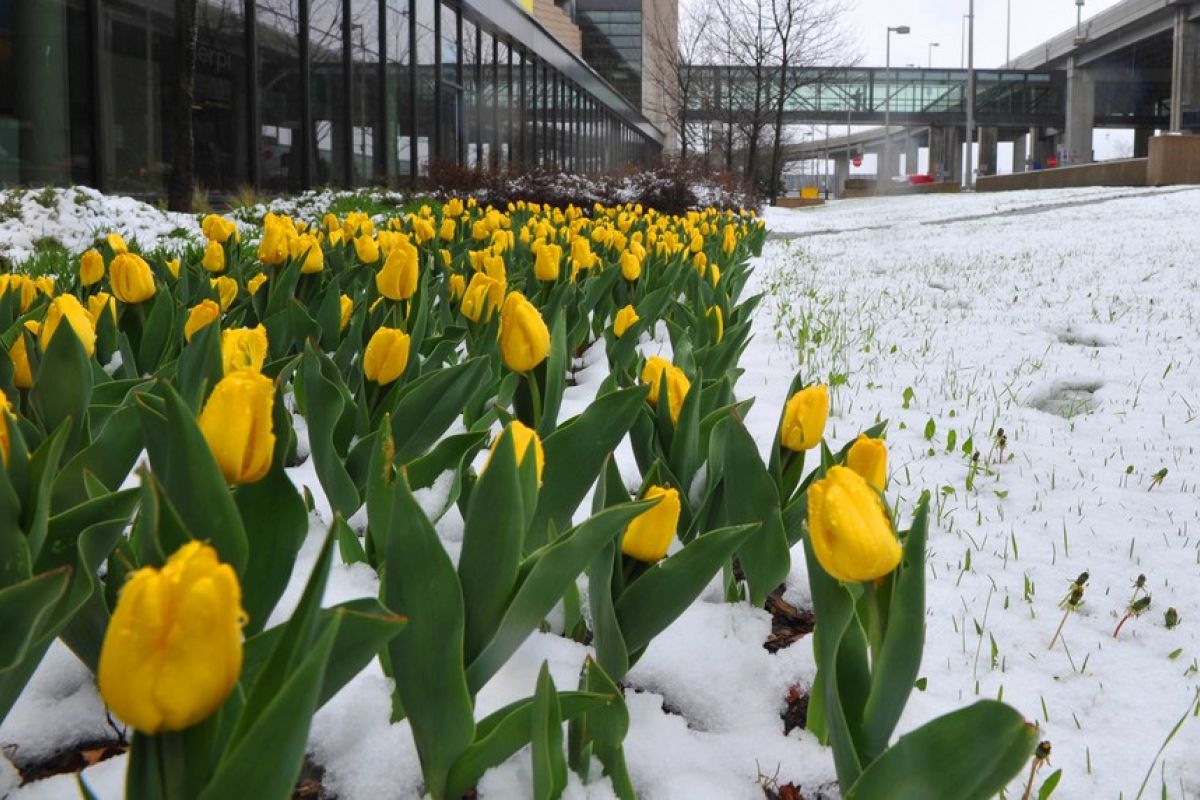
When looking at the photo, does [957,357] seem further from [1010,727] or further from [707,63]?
[707,63]

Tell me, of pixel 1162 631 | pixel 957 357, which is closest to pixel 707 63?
pixel 957 357

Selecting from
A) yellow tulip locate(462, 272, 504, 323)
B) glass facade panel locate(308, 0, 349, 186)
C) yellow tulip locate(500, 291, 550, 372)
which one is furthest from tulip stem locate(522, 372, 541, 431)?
glass facade panel locate(308, 0, 349, 186)

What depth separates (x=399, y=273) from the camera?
7.63ft

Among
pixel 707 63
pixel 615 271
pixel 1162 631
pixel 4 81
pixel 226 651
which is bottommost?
pixel 1162 631

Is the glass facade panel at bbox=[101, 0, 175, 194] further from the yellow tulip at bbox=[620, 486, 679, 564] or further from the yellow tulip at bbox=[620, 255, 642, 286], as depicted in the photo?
the yellow tulip at bbox=[620, 486, 679, 564]

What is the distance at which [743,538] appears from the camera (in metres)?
1.00

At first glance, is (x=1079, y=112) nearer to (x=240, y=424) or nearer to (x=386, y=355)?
(x=386, y=355)

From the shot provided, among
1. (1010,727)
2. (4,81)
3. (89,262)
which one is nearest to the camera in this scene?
(1010,727)

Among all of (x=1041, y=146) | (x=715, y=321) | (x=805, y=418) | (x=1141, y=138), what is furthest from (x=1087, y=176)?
(x=1041, y=146)

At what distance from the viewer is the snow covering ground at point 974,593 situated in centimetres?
112

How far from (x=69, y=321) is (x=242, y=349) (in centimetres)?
30

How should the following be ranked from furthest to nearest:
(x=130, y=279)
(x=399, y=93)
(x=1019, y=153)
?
(x=1019, y=153), (x=399, y=93), (x=130, y=279)

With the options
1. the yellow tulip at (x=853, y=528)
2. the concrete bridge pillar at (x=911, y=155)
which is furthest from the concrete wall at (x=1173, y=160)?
the concrete bridge pillar at (x=911, y=155)

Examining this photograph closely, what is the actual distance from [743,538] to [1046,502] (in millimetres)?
1474
